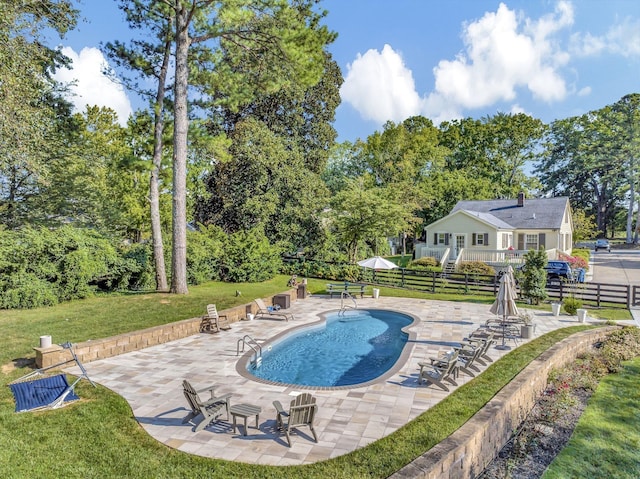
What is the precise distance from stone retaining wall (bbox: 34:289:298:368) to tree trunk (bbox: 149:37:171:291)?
4486mm

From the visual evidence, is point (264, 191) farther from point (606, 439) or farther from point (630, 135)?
point (630, 135)

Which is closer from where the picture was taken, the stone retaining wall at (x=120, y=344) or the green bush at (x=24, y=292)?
the stone retaining wall at (x=120, y=344)

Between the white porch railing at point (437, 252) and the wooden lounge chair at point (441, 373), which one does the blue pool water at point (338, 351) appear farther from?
the white porch railing at point (437, 252)

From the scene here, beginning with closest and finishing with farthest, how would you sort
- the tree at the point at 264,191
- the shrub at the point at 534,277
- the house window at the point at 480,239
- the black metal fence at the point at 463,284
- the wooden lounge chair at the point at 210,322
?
the wooden lounge chair at the point at 210,322, the shrub at the point at 534,277, the black metal fence at the point at 463,284, the tree at the point at 264,191, the house window at the point at 480,239

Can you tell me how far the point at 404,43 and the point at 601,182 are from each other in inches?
2401

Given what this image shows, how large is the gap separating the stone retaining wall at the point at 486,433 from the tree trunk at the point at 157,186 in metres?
15.7

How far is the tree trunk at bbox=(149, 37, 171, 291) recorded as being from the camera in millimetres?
18656

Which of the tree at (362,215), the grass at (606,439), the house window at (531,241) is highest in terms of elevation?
the tree at (362,215)

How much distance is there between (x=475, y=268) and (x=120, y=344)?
936 inches

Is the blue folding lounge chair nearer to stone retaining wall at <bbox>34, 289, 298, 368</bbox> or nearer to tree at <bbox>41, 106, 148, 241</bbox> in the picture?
stone retaining wall at <bbox>34, 289, 298, 368</bbox>

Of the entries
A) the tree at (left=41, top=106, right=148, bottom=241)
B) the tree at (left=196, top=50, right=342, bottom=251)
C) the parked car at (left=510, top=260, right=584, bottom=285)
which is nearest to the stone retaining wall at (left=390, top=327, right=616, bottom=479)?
the parked car at (left=510, top=260, right=584, bottom=285)

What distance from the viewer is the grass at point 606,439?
7.57 metres

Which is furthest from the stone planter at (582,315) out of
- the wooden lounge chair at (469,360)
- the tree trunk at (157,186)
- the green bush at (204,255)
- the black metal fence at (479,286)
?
the green bush at (204,255)

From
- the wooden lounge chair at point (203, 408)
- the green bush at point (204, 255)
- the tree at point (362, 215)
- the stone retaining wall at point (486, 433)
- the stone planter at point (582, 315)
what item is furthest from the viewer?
the tree at point (362, 215)
